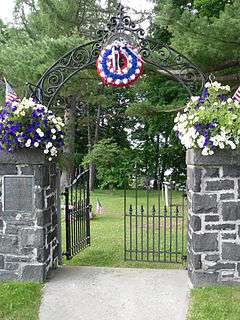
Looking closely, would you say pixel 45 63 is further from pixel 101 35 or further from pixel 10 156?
pixel 10 156

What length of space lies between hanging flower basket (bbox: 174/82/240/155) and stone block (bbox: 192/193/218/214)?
53cm

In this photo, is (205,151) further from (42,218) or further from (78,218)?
(78,218)

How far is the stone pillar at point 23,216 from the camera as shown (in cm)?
507

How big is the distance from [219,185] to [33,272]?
8.21 feet

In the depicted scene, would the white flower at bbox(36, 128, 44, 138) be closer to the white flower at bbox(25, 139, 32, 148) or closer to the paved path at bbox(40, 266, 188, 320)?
the white flower at bbox(25, 139, 32, 148)

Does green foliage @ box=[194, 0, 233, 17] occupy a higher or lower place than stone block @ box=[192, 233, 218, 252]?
higher

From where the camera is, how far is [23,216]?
16.8 feet

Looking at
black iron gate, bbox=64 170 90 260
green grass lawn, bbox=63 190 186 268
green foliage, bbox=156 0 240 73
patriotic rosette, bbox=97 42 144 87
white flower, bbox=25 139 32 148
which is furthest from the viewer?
green foliage, bbox=156 0 240 73

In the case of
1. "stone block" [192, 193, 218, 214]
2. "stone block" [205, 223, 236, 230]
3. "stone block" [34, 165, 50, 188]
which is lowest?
"stone block" [205, 223, 236, 230]

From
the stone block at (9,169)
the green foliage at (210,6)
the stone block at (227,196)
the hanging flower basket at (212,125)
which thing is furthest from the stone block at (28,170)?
the green foliage at (210,6)

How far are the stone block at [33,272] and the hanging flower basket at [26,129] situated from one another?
4.43ft

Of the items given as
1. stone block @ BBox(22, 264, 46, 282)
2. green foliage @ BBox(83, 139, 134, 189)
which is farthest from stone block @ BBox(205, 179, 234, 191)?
green foliage @ BBox(83, 139, 134, 189)

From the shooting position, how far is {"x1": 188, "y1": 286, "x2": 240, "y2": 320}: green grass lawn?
417cm

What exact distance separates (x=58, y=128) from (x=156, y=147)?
1825cm
